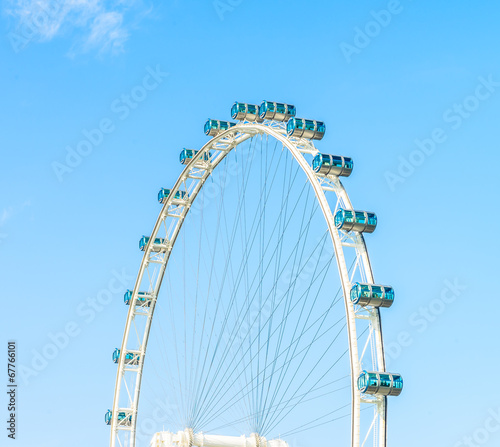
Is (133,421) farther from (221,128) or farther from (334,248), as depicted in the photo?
(334,248)

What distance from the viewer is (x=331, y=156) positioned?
161 feet

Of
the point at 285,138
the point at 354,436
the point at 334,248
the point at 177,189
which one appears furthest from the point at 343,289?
the point at 177,189

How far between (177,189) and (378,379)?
95.7ft

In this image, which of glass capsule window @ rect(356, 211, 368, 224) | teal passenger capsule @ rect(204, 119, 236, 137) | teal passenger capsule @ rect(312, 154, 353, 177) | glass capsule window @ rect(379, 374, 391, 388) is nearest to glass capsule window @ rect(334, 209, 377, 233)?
glass capsule window @ rect(356, 211, 368, 224)

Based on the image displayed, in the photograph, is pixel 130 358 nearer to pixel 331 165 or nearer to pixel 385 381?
pixel 331 165

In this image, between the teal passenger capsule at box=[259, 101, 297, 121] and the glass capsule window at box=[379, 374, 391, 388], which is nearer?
the glass capsule window at box=[379, 374, 391, 388]

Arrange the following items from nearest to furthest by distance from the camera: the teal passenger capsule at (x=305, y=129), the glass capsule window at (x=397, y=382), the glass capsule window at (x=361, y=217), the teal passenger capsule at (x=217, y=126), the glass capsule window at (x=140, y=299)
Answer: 1. the glass capsule window at (x=397, y=382)
2. the glass capsule window at (x=361, y=217)
3. the teal passenger capsule at (x=305, y=129)
4. the teal passenger capsule at (x=217, y=126)
5. the glass capsule window at (x=140, y=299)

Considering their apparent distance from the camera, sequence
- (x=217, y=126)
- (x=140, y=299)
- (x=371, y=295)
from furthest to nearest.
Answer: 1. (x=140, y=299)
2. (x=217, y=126)
3. (x=371, y=295)

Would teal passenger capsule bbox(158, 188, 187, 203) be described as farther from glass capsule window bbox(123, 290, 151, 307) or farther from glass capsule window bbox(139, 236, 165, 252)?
glass capsule window bbox(123, 290, 151, 307)

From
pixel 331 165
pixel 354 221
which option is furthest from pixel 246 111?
pixel 354 221

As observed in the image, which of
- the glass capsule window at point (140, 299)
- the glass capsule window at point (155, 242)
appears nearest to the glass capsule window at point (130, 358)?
the glass capsule window at point (140, 299)

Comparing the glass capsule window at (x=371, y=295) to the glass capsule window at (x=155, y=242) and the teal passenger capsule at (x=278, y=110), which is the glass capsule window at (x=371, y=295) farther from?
the glass capsule window at (x=155, y=242)

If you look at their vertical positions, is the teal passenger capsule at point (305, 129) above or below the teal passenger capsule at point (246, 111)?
below

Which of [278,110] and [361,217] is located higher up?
[278,110]
